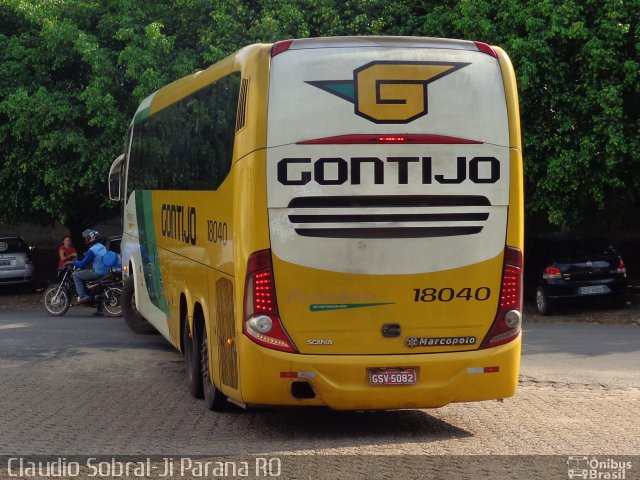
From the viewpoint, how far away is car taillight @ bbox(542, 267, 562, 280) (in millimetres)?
22125

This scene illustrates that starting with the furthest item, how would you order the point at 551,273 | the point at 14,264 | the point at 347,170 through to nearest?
1. the point at 14,264
2. the point at 551,273
3. the point at 347,170

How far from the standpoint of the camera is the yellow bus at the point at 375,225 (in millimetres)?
9039

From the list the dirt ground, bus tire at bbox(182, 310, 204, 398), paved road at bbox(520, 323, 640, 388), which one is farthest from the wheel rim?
bus tire at bbox(182, 310, 204, 398)

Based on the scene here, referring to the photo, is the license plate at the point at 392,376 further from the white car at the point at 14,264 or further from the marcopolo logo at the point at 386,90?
the white car at the point at 14,264

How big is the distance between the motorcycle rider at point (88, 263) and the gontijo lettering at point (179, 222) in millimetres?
8286

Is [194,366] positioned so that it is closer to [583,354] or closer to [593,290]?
[583,354]

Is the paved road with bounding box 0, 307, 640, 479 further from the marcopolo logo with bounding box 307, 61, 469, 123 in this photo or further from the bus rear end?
the marcopolo logo with bounding box 307, 61, 469, 123

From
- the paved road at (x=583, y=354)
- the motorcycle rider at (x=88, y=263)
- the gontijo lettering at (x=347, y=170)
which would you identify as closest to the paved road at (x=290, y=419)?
the paved road at (x=583, y=354)

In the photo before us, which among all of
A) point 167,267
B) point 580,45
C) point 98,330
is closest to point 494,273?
point 167,267

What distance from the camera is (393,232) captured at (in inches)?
359

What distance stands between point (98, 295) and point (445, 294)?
1381cm

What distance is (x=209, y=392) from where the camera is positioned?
1071cm

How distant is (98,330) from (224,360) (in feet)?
29.3

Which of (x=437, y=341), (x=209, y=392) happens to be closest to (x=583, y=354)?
(x=209, y=392)
